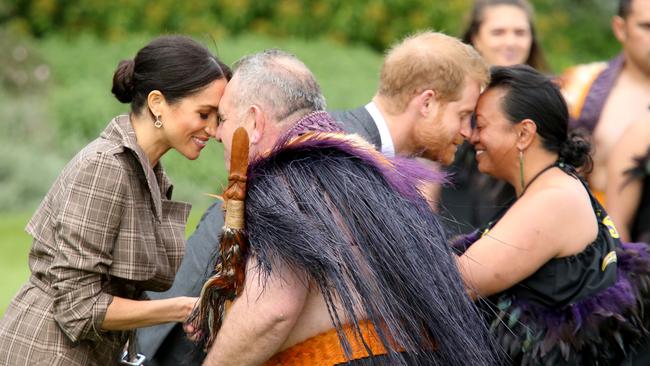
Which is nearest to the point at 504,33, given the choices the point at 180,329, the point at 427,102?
the point at 427,102

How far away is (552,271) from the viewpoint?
12.1 ft

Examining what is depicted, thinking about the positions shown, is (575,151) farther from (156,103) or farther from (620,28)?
(620,28)

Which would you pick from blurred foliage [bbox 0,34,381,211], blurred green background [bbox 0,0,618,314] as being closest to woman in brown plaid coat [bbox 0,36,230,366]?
blurred foliage [bbox 0,34,381,211]

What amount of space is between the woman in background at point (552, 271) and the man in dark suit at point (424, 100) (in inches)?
10.6

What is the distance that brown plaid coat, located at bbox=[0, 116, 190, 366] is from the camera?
11.2 ft

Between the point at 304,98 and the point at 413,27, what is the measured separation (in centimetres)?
1190

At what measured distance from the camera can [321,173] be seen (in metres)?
3.01

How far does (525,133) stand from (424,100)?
0.46m

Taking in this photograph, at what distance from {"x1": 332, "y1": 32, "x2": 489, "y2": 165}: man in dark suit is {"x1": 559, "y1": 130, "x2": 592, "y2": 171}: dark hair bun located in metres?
0.39

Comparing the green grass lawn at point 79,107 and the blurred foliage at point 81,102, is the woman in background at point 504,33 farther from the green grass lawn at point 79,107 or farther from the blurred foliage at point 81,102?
the blurred foliage at point 81,102

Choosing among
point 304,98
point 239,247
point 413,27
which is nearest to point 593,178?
point 304,98

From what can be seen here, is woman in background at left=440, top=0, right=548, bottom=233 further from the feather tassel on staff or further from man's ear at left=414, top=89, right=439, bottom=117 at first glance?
the feather tassel on staff

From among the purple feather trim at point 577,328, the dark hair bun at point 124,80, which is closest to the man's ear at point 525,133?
the purple feather trim at point 577,328

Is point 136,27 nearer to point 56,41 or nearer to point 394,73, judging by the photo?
point 56,41
